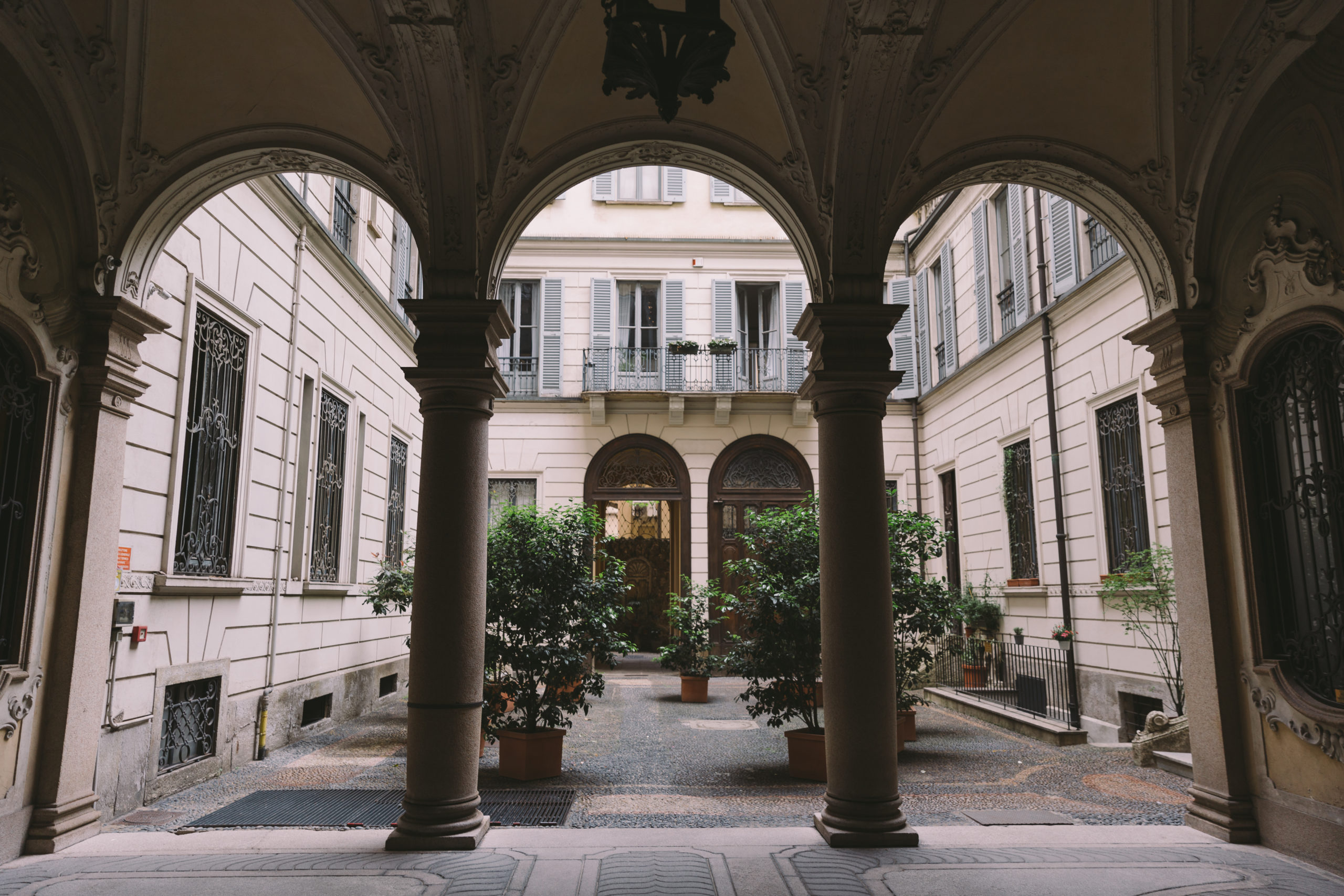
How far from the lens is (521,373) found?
18078mm

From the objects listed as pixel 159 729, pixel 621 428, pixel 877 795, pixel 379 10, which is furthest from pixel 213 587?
pixel 621 428

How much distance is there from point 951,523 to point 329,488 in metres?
10.7

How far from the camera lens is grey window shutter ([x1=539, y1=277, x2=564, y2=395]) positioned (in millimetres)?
18000

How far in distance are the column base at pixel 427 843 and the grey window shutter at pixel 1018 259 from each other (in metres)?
10.4

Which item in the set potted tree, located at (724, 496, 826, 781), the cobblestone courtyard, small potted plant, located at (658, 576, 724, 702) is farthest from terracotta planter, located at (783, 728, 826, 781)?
small potted plant, located at (658, 576, 724, 702)

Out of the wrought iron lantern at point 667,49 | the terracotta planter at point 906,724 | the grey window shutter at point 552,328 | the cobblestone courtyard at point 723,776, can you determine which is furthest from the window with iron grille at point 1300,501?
the grey window shutter at point 552,328

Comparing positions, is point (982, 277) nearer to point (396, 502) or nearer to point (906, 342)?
point (906, 342)

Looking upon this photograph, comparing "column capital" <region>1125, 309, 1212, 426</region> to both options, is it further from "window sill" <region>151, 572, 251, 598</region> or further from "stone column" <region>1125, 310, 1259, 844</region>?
"window sill" <region>151, 572, 251, 598</region>

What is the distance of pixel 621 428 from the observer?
1784cm

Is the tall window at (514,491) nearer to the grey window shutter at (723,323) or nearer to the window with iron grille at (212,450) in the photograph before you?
the grey window shutter at (723,323)

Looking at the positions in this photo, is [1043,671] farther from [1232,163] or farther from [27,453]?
[27,453]

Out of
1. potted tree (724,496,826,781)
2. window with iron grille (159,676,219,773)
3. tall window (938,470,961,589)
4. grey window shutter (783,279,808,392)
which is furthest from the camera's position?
grey window shutter (783,279,808,392)

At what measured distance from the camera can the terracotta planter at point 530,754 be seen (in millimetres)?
7820

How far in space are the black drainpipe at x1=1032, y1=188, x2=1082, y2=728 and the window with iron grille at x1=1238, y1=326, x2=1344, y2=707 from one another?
547 centimetres
